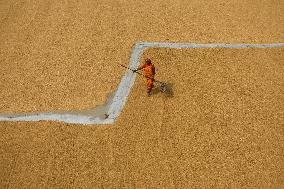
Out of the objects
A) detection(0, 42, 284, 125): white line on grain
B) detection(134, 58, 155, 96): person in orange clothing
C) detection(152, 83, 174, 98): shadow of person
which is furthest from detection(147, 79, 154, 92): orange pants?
detection(0, 42, 284, 125): white line on grain

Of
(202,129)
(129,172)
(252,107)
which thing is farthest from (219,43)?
(129,172)

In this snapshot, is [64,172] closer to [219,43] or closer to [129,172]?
[129,172]

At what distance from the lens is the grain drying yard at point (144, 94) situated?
32.9 feet

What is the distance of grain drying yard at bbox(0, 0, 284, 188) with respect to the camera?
1002 cm

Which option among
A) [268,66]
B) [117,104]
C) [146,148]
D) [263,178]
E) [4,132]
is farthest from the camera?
[268,66]

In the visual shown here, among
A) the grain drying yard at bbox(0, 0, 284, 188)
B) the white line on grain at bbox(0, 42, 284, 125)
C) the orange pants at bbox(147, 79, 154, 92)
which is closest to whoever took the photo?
the grain drying yard at bbox(0, 0, 284, 188)

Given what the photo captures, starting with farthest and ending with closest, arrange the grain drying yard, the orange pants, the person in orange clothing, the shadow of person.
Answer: the shadow of person
the orange pants
the person in orange clothing
the grain drying yard

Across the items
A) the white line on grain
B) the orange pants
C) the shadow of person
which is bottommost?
the white line on grain

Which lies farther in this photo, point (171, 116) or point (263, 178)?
point (171, 116)

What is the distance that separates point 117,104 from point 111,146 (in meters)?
1.82

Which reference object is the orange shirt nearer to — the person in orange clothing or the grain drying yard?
the person in orange clothing

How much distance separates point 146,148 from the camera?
10531mm

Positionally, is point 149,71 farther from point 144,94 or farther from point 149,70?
point 144,94

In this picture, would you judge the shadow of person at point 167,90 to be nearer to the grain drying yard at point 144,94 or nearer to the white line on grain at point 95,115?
the grain drying yard at point 144,94
